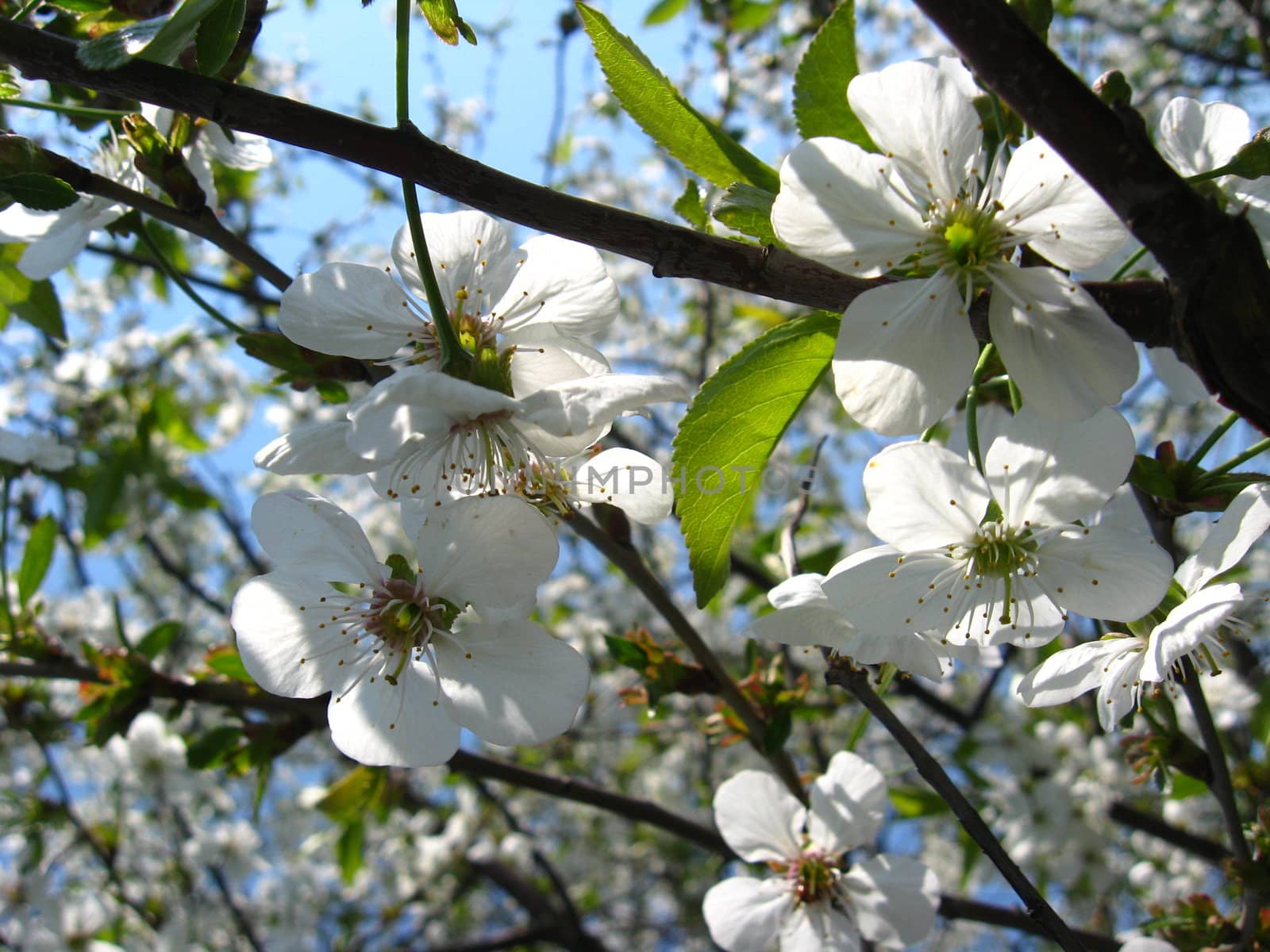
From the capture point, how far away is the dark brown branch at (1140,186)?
728 mm

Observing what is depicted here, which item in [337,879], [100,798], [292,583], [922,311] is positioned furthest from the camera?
[337,879]

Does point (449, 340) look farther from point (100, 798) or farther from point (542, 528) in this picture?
point (100, 798)

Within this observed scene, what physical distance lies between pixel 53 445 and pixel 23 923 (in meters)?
2.30

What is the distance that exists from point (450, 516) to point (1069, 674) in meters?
0.73

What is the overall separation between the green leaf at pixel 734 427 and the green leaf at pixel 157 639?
55.2 inches

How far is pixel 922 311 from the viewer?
3.08 ft

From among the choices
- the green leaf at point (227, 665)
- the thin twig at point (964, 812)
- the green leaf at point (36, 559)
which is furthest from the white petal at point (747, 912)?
the green leaf at point (36, 559)

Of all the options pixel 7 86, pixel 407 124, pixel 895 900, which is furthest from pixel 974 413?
pixel 7 86

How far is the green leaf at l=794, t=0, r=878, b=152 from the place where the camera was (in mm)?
1139

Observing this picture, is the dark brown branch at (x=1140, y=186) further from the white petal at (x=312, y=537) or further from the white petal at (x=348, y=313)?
the white petal at (x=312, y=537)

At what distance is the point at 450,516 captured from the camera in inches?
→ 41.3

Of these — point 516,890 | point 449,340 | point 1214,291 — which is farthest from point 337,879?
point 1214,291

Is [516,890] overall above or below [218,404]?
below

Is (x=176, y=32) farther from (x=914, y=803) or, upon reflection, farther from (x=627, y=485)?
(x=914, y=803)
